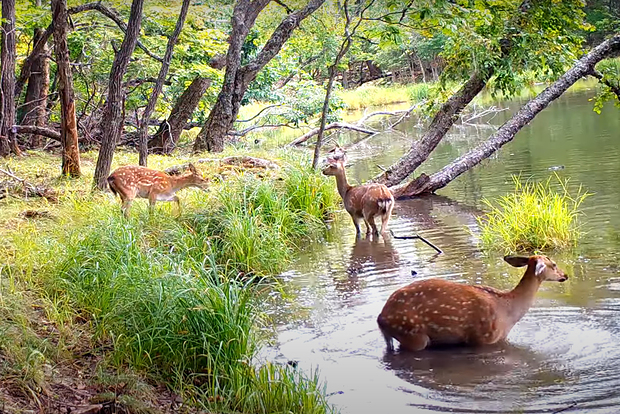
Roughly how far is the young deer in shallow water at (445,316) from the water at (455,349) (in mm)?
119

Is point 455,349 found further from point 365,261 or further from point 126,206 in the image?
point 126,206

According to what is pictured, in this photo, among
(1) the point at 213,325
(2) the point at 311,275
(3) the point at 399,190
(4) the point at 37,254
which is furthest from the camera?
(3) the point at 399,190

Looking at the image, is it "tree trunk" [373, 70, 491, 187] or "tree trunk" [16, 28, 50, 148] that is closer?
"tree trunk" [373, 70, 491, 187]

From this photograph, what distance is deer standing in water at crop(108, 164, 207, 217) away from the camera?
37.4 ft

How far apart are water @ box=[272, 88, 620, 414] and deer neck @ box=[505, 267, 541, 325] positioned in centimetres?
22

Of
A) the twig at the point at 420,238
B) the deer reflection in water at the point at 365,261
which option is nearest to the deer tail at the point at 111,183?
the deer reflection in water at the point at 365,261

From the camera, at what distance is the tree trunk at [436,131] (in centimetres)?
1592

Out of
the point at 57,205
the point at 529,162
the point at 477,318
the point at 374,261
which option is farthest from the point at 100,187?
the point at 529,162

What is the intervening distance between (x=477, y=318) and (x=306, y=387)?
1.92 meters

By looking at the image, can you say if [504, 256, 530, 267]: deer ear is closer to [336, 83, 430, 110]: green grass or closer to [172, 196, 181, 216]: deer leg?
[172, 196, 181, 216]: deer leg

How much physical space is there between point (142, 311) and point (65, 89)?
7867mm

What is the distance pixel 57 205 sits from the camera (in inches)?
438

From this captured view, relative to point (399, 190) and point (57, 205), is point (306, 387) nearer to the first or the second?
point (57, 205)

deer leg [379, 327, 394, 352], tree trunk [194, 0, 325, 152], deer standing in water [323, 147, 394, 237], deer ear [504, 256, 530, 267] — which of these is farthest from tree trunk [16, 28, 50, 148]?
deer ear [504, 256, 530, 267]
